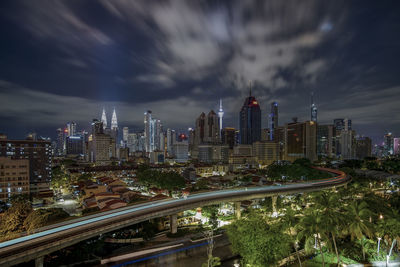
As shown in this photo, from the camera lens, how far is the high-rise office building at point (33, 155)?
5762 centimetres

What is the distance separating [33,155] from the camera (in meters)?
59.8

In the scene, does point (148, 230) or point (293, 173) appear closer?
point (148, 230)

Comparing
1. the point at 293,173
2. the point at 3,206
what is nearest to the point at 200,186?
the point at 293,173

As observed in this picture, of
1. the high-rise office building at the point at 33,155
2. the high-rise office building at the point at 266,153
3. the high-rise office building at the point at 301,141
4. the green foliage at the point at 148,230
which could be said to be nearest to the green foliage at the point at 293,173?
the green foliage at the point at 148,230

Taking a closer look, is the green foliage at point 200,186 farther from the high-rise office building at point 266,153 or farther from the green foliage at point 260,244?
the high-rise office building at point 266,153

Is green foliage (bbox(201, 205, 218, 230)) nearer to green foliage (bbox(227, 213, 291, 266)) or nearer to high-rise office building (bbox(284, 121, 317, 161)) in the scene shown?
green foliage (bbox(227, 213, 291, 266))

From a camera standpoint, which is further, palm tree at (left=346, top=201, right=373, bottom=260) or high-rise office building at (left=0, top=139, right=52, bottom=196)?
high-rise office building at (left=0, top=139, right=52, bottom=196)

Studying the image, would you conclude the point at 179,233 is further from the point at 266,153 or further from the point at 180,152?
the point at 180,152

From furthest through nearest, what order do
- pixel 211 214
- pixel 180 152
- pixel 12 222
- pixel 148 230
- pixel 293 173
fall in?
pixel 180 152 → pixel 293 173 → pixel 211 214 → pixel 148 230 → pixel 12 222

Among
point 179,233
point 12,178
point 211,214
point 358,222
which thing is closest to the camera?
point 358,222

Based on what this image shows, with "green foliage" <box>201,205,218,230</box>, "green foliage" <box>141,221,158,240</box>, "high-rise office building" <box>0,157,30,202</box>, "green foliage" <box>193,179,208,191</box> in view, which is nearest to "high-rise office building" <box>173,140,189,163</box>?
"green foliage" <box>193,179,208,191</box>

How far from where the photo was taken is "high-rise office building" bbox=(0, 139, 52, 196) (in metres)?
57.6

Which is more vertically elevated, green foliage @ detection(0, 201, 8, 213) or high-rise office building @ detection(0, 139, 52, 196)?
high-rise office building @ detection(0, 139, 52, 196)

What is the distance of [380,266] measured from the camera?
19.3 meters
